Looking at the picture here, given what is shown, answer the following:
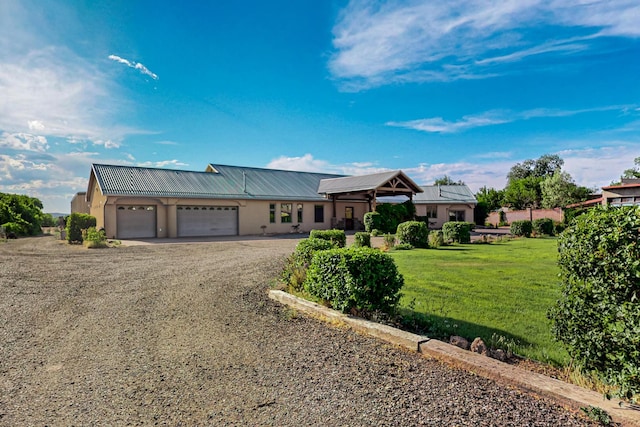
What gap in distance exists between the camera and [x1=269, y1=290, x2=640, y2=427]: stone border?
2703mm

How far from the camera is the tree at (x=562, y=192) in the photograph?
39969 mm

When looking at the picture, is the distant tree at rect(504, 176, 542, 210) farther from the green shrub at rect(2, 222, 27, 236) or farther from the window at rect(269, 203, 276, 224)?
the green shrub at rect(2, 222, 27, 236)

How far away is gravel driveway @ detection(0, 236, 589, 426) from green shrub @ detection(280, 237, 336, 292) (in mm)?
810

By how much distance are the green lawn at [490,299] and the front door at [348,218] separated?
58.8 feet

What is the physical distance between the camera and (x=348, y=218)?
2973 cm

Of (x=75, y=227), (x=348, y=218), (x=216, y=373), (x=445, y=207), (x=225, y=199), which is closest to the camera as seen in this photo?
(x=216, y=373)

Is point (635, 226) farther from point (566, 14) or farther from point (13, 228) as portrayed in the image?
point (13, 228)

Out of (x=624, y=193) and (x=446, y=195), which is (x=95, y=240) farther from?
(x=624, y=193)

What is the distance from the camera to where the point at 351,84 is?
1562 cm

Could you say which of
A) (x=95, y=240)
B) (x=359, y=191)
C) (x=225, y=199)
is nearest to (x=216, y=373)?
(x=95, y=240)

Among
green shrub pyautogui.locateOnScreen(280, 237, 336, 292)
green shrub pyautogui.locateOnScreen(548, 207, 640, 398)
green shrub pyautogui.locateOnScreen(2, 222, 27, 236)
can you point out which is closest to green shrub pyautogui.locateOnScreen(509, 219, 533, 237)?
green shrub pyautogui.locateOnScreen(280, 237, 336, 292)

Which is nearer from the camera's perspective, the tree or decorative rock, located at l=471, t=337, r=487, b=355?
decorative rock, located at l=471, t=337, r=487, b=355

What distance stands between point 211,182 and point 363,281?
21.8 meters

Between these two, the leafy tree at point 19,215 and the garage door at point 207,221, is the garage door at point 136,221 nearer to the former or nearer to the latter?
the garage door at point 207,221
